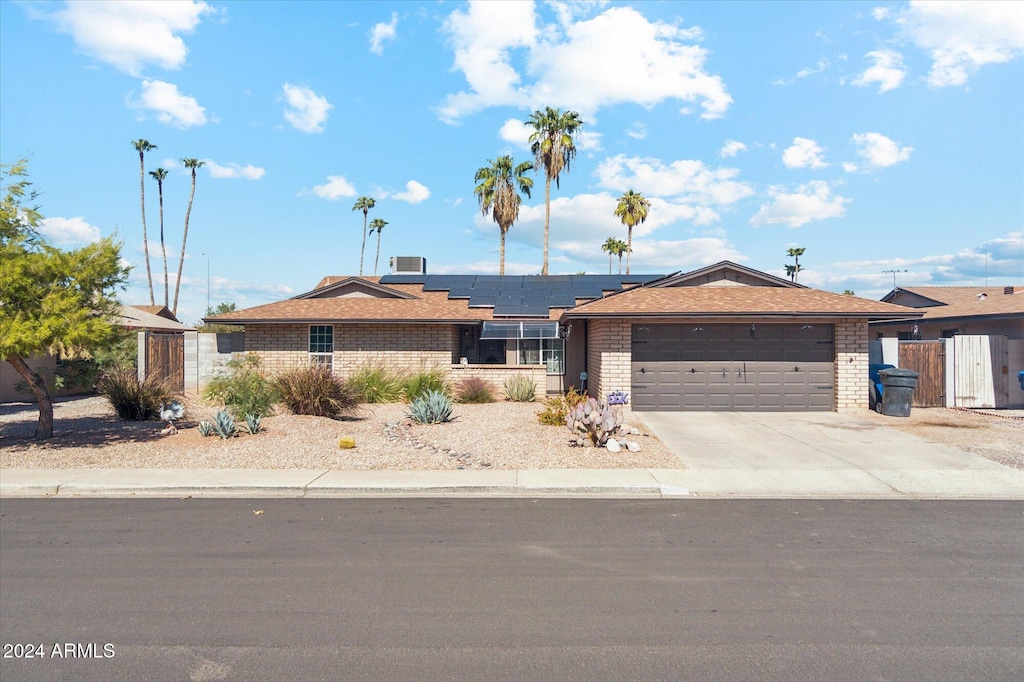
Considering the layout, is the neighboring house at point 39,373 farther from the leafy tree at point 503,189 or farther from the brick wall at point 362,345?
the leafy tree at point 503,189

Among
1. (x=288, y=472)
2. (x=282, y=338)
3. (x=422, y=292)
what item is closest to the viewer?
(x=288, y=472)

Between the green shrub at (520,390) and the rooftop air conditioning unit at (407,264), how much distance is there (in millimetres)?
11055

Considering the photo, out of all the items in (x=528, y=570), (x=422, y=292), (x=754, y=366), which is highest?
(x=422, y=292)

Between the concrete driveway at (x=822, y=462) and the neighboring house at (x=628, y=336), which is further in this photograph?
the neighboring house at (x=628, y=336)

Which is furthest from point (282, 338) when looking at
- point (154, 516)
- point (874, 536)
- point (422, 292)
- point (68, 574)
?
point (874, 536)

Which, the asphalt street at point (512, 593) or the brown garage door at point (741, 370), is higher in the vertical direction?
the brown garage door at point (741, 370)

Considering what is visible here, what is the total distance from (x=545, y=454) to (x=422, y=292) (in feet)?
50.0

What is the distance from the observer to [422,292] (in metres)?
25.9

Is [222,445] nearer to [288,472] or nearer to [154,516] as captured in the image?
[288,472]

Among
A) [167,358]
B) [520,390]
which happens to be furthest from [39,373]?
[520,390]

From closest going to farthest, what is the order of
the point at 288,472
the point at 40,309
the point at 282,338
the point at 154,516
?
the point at 154,516
the point at 288,472
the point at 40,309
the point at 282,338

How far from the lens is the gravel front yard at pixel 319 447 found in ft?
36.4

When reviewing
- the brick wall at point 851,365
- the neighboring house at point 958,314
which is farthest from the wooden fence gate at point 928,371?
the brick wall at point 851,365

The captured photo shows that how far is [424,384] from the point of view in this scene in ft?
62.1
